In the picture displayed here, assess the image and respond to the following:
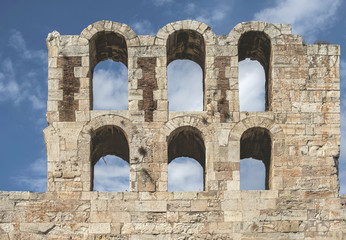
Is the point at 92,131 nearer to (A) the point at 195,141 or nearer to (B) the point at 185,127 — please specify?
(B) the point at 185,127

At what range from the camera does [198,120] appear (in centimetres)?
2181

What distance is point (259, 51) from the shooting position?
77.7ft

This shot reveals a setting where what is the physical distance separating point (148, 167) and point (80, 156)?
2021 mm

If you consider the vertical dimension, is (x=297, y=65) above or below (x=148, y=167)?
above

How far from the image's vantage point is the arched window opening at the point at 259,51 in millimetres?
22859

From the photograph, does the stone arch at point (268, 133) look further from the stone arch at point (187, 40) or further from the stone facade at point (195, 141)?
the stone arch at point (187, 40)

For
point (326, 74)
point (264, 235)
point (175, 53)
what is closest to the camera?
point (264, 235)

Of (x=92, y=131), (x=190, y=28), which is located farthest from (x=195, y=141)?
(x=190, y=28)

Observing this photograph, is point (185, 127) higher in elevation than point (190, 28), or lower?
lower

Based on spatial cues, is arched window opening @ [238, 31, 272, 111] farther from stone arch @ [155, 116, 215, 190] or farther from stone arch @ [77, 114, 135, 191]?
stone arch @ [77, 114, 135, 191]

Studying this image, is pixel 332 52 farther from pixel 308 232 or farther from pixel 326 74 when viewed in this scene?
pixel 308 232

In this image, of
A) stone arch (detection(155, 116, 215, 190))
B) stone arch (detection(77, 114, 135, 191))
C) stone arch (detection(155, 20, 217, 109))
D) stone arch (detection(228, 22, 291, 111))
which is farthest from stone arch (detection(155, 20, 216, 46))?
stone arch (detection(77, 114, 135, 191))

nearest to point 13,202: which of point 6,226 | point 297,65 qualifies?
point 6,226

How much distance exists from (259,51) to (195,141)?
11.7 feet
